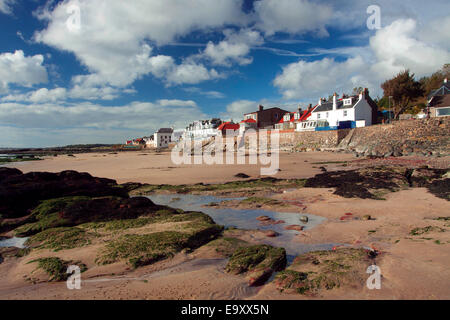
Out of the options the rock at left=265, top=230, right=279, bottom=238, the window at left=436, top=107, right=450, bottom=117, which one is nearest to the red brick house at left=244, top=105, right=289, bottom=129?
the window at left=436, top=107, right=450, bottom=117

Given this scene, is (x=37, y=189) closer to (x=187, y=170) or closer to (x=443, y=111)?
(x=187, y=170)

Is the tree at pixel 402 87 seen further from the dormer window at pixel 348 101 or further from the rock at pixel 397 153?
the rock at pixel 397 153

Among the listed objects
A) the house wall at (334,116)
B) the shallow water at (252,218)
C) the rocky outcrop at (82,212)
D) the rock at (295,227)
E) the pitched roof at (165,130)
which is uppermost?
the pitched roof at (165,130)

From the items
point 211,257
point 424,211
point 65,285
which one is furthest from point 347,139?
point 65,285

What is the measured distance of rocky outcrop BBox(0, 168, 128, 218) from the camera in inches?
438

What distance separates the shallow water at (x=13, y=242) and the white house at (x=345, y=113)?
4828 centimetres

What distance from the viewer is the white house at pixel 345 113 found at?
48719 millimetres

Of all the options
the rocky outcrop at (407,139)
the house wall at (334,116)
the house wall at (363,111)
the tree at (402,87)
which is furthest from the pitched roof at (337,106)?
the rocky outcrop at (407,139)

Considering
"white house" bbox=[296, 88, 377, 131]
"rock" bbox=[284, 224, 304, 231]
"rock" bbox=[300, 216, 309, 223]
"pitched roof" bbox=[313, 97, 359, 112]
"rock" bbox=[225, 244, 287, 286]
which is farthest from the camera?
"pitched roof" bbox=[313, 97, 359, 112]

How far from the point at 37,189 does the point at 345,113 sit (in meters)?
51.2

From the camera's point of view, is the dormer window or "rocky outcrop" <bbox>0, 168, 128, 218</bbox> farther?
the dormer window

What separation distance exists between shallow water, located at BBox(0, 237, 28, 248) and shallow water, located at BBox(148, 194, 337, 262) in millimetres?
6460

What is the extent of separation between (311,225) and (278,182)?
8918mm

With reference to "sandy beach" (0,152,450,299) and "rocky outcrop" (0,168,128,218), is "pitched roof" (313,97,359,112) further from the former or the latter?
"rocky outcrop" (0,168,128,218)
